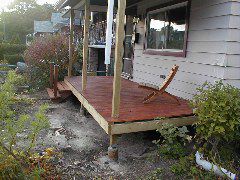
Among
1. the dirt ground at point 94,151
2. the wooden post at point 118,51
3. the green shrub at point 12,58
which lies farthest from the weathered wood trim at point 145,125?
the green shrub at point 12,58

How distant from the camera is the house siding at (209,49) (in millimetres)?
4871

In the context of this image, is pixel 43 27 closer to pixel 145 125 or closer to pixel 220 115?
pixel 145 125

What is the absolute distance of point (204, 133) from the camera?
405 cm

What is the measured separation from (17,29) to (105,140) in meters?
47.7

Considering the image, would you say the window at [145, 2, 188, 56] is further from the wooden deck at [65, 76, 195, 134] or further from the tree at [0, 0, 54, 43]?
the tree at [0, 0, 54, 43]

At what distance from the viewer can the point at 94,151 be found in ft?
16.5

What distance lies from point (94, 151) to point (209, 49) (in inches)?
119

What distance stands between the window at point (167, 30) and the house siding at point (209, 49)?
0.74 ft

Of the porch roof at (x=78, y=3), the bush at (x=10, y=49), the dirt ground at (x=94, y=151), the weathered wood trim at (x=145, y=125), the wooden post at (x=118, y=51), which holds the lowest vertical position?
the dirt ground at (x=94, y=151)

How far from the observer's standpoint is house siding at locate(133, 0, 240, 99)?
487 cm

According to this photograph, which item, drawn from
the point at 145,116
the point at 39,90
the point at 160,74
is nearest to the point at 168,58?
the point at 160,74

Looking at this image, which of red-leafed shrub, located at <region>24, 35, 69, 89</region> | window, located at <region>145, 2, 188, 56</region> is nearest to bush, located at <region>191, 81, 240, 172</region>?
window, located at <region>145, 2, 188, 56</region>

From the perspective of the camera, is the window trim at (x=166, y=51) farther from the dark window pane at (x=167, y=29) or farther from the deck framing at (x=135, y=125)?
the deck framing at (x=135, y=125)

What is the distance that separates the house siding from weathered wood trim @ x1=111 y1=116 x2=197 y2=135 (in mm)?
1058
